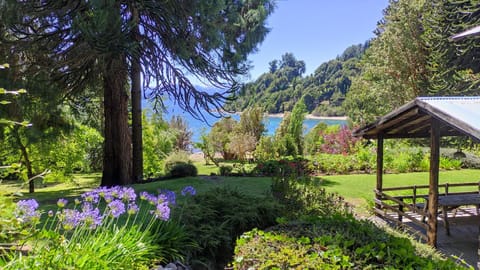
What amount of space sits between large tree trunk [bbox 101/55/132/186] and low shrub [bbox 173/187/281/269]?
4131 millimetres

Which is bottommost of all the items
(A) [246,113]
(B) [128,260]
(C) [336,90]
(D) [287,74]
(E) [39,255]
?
(B) [128,260]

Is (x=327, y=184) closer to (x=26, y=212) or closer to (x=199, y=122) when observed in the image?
(x=199, y=122)

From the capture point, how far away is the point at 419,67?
50.2 ft

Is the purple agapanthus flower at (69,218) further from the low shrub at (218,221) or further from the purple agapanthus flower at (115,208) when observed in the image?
the low shrub at (218,221)

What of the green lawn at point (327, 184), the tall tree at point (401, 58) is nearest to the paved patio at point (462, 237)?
the green lawn at point (327, 184)

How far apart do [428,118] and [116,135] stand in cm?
645

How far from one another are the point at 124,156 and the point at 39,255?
6213mm

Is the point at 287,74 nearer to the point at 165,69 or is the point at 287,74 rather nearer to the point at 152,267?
the point at 165,69

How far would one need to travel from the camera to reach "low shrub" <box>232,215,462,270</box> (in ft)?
7.79

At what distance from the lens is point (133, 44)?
557 cm

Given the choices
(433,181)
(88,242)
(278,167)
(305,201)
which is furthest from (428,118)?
(278,167)

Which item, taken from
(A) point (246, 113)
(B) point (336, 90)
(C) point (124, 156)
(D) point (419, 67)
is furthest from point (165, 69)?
(B) point (336, 90)

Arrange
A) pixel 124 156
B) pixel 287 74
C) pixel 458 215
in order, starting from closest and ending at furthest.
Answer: pixel 458 215 < pixel 124 156 < pixel 287 74

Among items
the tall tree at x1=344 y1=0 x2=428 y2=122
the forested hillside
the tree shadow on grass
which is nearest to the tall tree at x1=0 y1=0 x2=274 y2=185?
the tree shadow on grass
